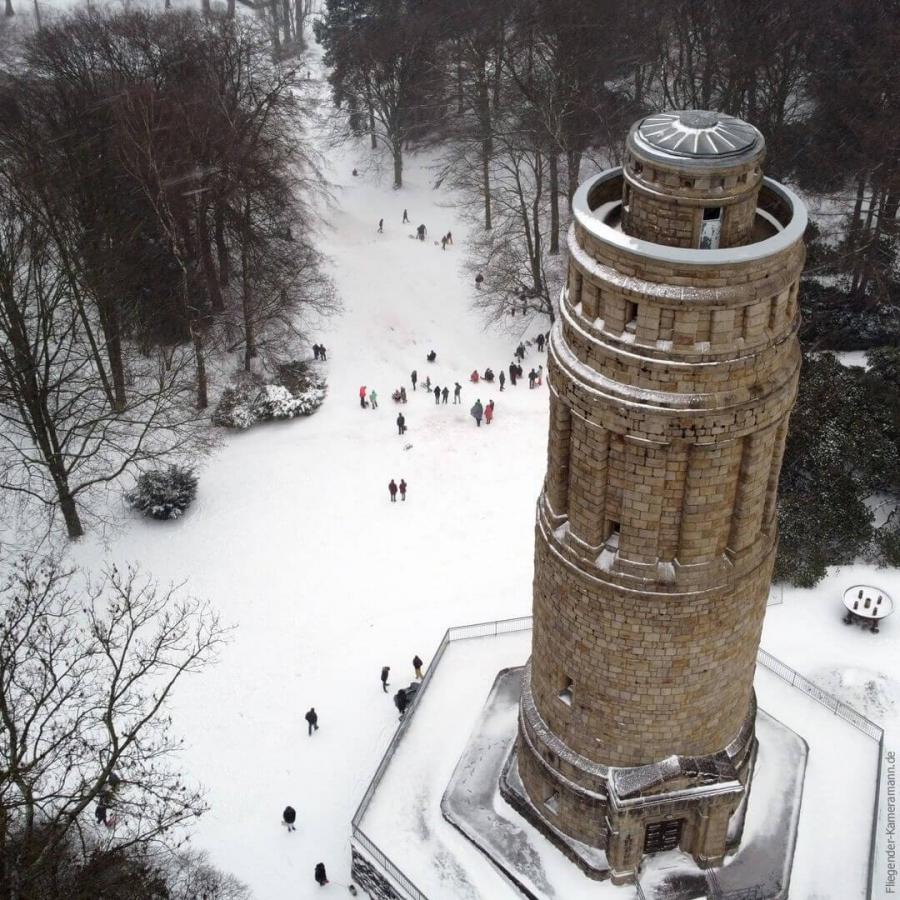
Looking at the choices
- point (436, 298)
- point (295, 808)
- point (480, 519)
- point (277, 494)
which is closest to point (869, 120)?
point (436, 298)

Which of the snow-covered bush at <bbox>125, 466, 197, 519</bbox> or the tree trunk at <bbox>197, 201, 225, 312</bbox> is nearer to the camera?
the snow-covered bush at <bbox>125, 466, 197, 519</bbox>

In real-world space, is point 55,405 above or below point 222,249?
below

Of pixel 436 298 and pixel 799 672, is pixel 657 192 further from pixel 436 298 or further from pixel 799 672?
pixel 436 298

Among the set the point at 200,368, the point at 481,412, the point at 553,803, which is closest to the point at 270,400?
the point at 200,368

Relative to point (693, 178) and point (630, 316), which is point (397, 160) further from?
point (693, 178)

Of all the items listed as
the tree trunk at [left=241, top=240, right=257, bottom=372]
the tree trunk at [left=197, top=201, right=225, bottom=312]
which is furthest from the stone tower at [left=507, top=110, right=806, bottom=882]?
the tree trunk at [left=197, top=201, right=225, bottom=312]

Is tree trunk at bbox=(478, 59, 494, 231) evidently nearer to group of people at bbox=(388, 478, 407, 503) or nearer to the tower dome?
group of people at bbox=(388, 478, 407, 503)
